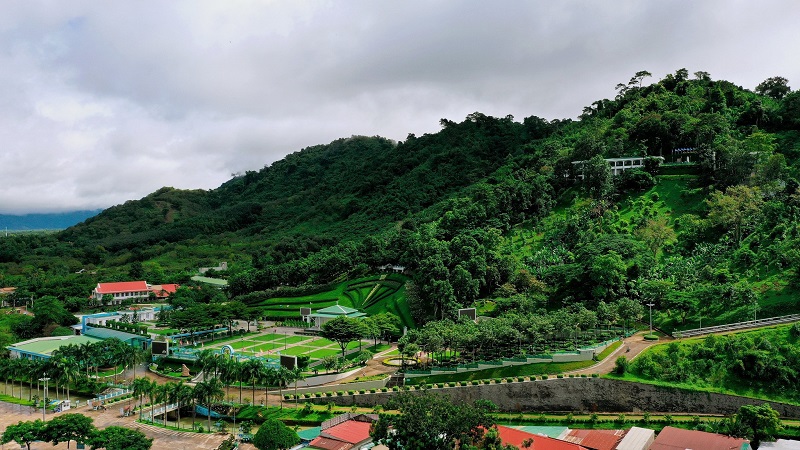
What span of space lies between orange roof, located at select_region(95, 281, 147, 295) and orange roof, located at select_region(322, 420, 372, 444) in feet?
238

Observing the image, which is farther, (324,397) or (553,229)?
(553,229)

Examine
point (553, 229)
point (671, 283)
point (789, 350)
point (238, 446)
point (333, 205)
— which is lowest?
point (238, 446)

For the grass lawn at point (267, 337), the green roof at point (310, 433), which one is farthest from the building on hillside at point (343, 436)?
the grass lawn at point (267, 337)

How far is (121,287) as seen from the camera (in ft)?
315

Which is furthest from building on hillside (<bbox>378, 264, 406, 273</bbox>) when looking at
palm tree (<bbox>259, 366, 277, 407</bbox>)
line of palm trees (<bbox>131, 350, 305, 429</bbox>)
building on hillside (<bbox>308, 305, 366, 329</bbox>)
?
palm tree (<bbox>259, 366, 277, 407</bbox>)

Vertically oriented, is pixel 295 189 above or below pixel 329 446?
above

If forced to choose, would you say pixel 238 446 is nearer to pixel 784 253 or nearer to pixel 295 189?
pixel 784 253

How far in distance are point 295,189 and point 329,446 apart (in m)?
164

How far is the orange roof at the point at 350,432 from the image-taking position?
113ft

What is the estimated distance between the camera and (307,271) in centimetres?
8994

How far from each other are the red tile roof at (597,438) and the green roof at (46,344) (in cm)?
5024

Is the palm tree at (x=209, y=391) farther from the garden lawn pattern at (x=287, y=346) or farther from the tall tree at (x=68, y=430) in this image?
the garden lawn pattern at (x=287, y=346)

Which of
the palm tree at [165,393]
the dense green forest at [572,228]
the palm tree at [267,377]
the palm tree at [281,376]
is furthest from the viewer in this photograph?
the dense green forest at [572,228]

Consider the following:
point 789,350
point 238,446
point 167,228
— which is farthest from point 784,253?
point 167,228
